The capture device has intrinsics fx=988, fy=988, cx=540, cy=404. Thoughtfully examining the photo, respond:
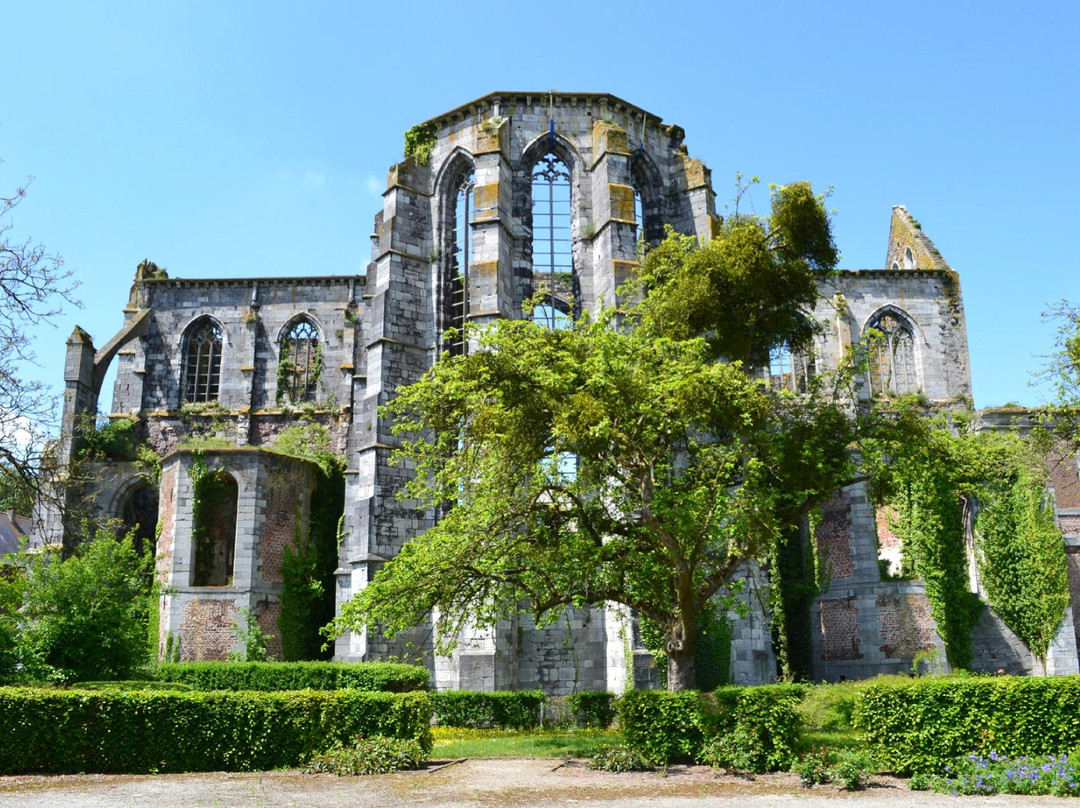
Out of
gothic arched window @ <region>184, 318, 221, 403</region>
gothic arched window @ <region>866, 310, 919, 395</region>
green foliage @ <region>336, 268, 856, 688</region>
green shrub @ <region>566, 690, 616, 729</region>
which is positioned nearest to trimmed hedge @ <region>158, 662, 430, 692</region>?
green shrub @ <region>566, 690, 616, 729</region>

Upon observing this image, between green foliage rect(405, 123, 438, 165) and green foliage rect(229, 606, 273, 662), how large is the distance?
42.7ft

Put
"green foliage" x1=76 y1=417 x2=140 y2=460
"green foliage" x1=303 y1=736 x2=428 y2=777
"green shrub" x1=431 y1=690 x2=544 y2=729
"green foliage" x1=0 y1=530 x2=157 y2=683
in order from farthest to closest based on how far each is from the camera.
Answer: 1. "green foliage" x1=76 y1=417 x2=140 y2=460
2. "green shrub" x1=431 y1=690 x2=544 y2=729
3. "green foliage" x1=0 y1=530 x2=157 y2=683
4. "green foliage" x1=303 y1=736 x2=428 y2=777

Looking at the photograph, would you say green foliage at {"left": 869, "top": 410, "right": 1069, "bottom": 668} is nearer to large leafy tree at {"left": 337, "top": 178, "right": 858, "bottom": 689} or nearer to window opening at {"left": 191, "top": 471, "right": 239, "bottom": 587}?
large leafy tree at {"left": 337, "top": 178, "right": 858, "bottom": 689}

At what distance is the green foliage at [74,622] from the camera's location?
17672 millimetres

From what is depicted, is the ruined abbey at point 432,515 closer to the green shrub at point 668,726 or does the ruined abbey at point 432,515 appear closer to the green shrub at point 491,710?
the green shrub at point 491,710

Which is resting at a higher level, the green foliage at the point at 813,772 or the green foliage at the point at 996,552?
the green foliage at the point at 996,552

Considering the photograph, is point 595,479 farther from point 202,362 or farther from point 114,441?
point 202,362

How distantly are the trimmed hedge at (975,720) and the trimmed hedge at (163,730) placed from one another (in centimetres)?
693

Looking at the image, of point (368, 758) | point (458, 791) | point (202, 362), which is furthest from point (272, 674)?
point (202, 362)

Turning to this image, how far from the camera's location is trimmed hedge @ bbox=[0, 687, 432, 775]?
12242 millimetres

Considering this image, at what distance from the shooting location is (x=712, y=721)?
42.9 ft

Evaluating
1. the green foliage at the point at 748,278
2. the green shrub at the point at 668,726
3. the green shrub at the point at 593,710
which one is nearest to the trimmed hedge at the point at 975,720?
the green shrub at the point at 668,726

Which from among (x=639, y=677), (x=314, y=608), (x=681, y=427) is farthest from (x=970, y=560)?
(x=314, y=608)

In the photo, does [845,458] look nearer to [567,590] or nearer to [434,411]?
[567,590]
